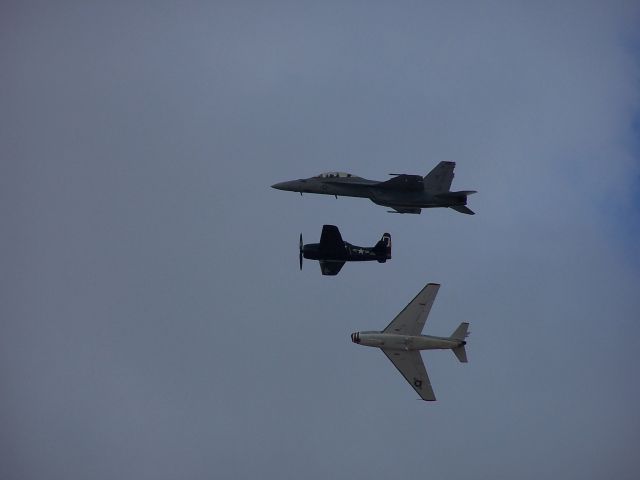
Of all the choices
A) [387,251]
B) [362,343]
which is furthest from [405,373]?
[387,251]

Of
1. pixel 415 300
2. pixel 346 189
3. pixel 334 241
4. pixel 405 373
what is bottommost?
pixel 405 373

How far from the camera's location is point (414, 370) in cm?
8031

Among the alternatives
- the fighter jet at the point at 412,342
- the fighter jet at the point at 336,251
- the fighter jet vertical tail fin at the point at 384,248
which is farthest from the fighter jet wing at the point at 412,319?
the fighter jet at the point at 336,251

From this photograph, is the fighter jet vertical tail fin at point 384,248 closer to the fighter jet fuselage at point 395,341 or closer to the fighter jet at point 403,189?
the fighter jet at point 403,189

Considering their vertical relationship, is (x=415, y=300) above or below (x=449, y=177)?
below

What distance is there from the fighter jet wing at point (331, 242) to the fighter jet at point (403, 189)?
12.2 ft

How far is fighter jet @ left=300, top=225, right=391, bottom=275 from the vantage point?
270 ft

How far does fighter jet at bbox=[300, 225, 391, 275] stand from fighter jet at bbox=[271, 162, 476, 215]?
392 cm

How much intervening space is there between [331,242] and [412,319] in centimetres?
1086

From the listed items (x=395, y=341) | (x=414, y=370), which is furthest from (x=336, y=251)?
(x=414, y=370)

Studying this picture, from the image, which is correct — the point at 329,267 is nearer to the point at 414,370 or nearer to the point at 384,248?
the point at 384,248

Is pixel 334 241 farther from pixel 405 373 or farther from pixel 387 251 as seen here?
pixel 405 373

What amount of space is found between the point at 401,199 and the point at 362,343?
14365 mm

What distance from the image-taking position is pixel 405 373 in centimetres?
8025
